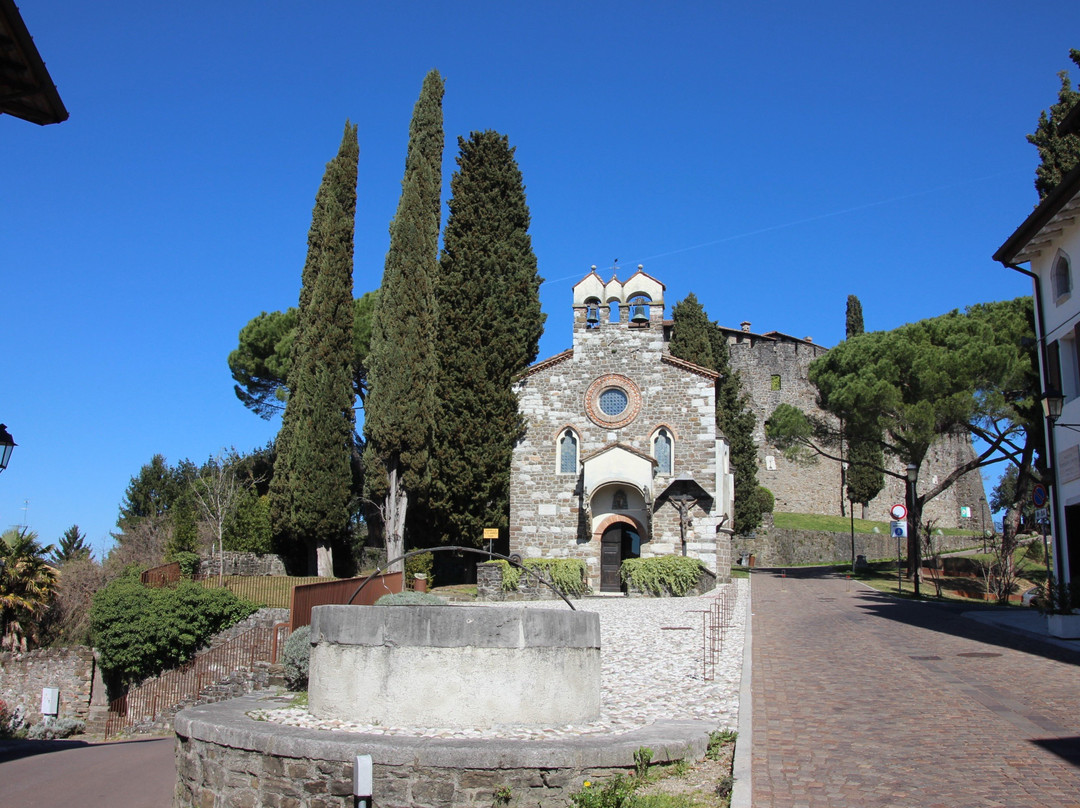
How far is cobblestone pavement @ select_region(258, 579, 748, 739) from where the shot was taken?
27.2 ft

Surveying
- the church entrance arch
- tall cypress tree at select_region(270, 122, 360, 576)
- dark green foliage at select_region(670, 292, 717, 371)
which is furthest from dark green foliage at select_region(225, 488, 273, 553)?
dark green foliage at select_region(670, 292, 717, 371)

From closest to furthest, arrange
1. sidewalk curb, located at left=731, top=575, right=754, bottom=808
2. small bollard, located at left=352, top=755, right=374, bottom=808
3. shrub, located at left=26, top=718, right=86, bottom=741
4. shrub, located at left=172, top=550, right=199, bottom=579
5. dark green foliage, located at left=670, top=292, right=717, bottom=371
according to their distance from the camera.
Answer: sidewalk curb, located at left=731, top=575, right=754, bottom=808
small bollard, located at left=352, top=755, right=374, bottom=808
shrub, located at left=26, top=718, right=86, bottom=741
shrub, located at left=172, top=550, right=199, bottom=579
dark green foliage, located at left=670, top=292, right=717, bottom=371

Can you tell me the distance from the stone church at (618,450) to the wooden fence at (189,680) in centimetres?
1001

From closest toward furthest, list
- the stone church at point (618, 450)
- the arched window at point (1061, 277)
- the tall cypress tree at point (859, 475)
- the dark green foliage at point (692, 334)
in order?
the arched window at point (1061, 277)
the stone church at point (618, 450)
the dark green foliage at point (692, 334)
the tall cypress tree at point (859, 475)

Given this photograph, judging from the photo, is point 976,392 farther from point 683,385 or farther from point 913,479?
point 683,385

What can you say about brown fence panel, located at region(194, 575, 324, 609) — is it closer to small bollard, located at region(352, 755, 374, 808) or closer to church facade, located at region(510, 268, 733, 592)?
church facade, located at region(510, 268, 733, 592)

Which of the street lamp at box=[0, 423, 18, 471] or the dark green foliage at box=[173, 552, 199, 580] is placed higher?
the street lamp at box=[0, 423, 18, 471]

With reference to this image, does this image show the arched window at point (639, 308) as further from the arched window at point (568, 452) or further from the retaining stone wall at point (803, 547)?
the retaining stone wall at point (803, 547)

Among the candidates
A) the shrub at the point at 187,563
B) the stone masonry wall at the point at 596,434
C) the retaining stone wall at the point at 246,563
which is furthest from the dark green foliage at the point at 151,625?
the stone masonry wall at the point at 596,434

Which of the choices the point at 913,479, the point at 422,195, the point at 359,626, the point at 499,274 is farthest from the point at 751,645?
the point at 422,195

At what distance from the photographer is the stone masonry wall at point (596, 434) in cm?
2780

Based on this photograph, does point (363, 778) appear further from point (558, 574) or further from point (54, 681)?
point (54, 681)

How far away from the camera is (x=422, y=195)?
104ft

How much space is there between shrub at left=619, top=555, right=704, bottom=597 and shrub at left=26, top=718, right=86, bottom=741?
48.2ft
